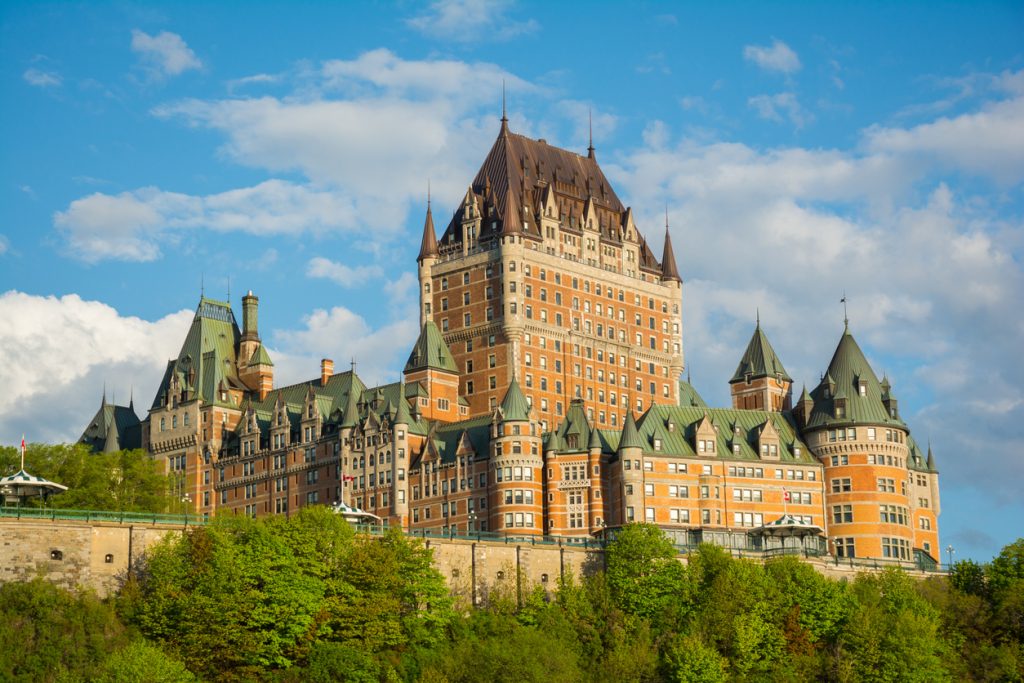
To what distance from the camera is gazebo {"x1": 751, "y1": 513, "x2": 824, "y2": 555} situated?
180 meters

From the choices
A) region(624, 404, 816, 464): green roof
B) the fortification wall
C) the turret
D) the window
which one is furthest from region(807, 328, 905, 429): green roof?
the fortification wall

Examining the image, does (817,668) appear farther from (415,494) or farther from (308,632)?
(415,494)

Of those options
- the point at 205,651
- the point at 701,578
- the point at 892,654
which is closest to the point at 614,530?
the point at 701,578

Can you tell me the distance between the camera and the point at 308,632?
150m

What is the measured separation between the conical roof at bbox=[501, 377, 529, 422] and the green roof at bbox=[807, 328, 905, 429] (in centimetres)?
2545

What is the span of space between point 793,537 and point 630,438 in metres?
17.1

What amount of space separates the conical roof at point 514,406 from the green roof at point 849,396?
83.5ft

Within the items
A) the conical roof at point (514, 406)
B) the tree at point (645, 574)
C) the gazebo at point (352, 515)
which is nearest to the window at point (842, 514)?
the tree at point (645, 574)

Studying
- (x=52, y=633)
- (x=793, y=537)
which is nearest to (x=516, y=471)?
(x=793, y=537)

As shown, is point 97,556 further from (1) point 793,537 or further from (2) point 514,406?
(1) point 793,537

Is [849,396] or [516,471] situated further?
[849,396]

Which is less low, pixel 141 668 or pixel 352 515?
pixel 352 515

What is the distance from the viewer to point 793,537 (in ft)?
592

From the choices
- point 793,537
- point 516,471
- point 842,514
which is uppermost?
point 516,471
